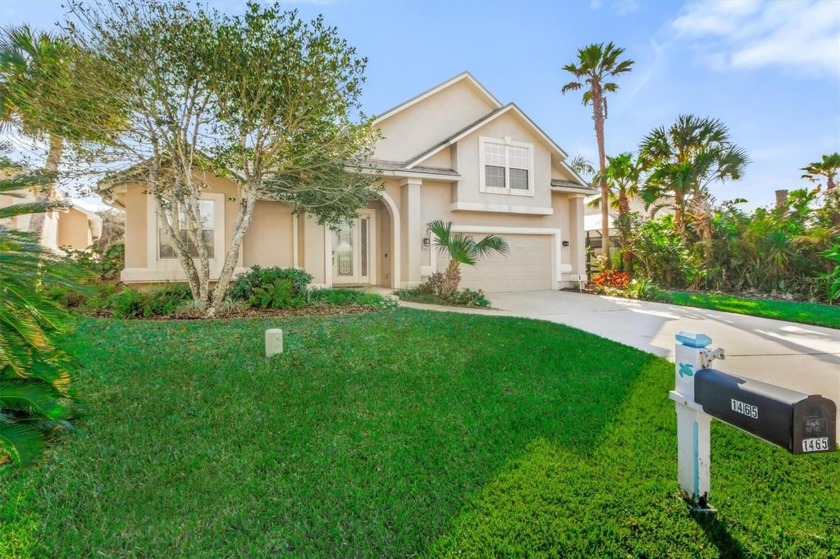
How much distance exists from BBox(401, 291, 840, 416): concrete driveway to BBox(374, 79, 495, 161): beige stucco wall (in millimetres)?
6296

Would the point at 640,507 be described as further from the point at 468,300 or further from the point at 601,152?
the point at 601,152

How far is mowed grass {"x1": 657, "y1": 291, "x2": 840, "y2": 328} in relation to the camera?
951 centimetres

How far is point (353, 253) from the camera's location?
1491 centimetres

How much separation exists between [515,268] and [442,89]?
7.14m

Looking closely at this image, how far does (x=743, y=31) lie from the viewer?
8617mm

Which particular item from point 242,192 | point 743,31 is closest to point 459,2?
point 743,31

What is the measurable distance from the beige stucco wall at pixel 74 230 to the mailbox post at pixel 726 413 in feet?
87.3

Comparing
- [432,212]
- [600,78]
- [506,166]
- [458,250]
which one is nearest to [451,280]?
[458,250]

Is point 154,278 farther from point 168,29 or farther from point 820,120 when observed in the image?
point 820,120

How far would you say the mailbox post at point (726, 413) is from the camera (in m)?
2.02

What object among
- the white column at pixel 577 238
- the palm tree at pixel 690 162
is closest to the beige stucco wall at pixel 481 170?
the white column at pixel 577 238

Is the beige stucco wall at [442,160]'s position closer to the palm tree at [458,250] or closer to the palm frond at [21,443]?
the palm tree at [458,250]

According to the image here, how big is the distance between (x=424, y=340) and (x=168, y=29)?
281 inches

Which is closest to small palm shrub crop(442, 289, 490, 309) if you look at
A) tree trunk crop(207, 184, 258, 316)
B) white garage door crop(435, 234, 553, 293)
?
white garage door crop(435, 234, 553, 293)
